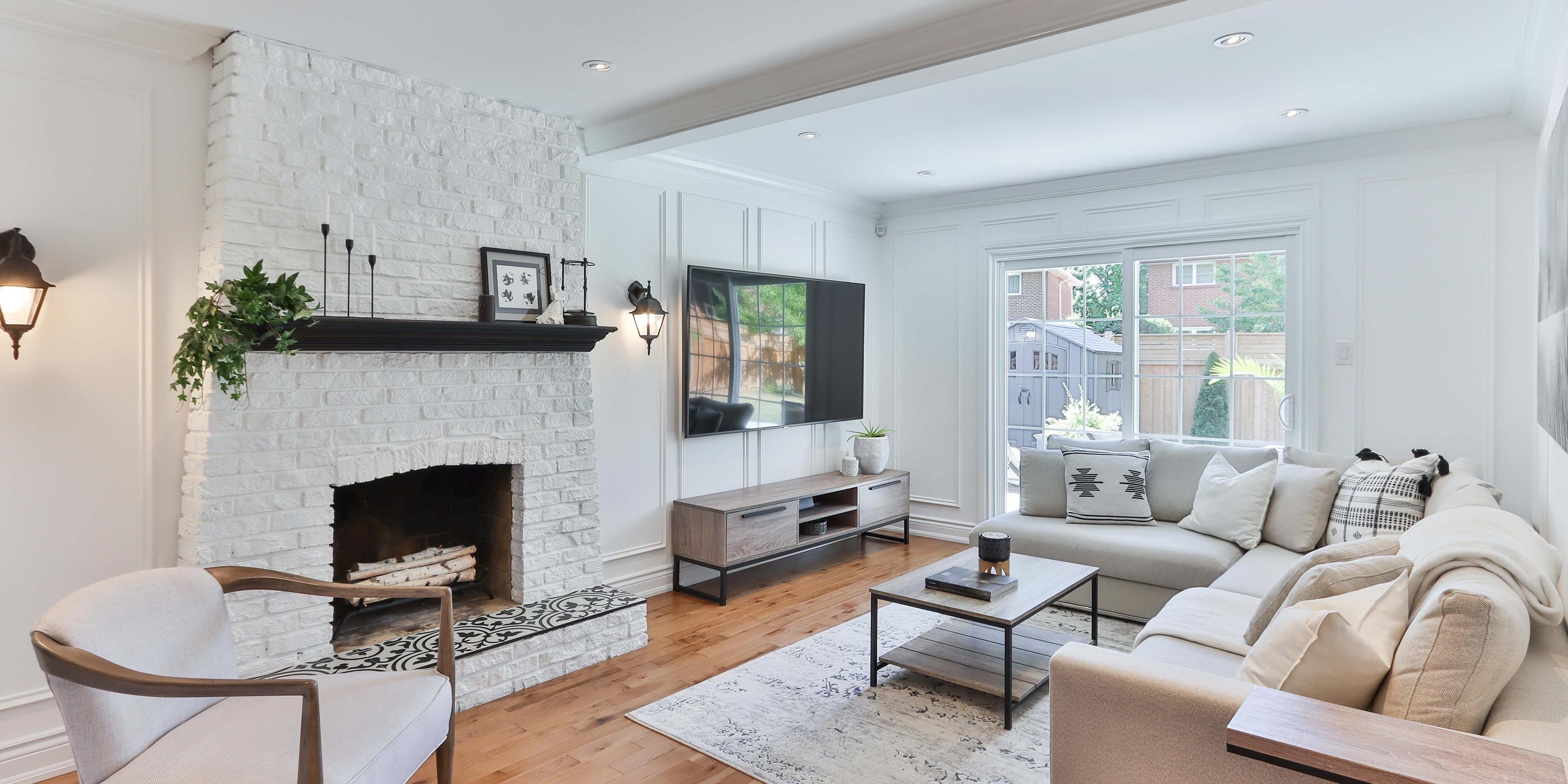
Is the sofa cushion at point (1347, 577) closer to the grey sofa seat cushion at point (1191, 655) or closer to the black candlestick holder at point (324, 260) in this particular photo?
the grey sofa seat cushion at point (1191, 655)

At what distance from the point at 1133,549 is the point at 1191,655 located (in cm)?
148

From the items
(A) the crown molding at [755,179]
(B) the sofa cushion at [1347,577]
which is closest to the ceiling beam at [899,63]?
(A) the crown molding at [755,179]

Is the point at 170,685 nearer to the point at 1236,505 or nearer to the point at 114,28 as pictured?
the point at 114,28

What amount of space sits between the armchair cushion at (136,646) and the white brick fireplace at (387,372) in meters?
0.75

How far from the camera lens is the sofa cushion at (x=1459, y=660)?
145 cm

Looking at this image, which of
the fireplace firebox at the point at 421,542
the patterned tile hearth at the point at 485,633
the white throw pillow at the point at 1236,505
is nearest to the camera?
the patterned tile hearth at the point at 485,633

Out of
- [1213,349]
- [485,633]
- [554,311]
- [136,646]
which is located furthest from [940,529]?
[136,646]

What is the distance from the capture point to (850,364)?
5.58 m

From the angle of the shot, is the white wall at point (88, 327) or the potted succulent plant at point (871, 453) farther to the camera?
the potted succulent plant at point (871, 453)

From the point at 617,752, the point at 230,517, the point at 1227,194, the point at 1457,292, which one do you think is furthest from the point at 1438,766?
the point at 1227,194

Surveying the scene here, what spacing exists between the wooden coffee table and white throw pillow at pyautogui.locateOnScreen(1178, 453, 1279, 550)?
0.81 metres

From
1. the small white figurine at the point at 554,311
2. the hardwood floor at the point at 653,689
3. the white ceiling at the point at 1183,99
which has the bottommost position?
the hardwood floor at the point at 653,689

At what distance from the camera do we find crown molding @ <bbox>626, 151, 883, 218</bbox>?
14.3ft

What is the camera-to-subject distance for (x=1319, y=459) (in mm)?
3891
